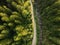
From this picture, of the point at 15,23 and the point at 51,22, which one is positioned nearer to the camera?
the point at 15,23

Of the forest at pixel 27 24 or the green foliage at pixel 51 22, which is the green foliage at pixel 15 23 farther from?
the green foliage at pixel 51 22

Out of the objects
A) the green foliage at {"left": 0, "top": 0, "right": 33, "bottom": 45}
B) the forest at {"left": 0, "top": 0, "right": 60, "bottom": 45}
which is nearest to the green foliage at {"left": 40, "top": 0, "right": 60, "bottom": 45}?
the forest at {"left": 0, "top": 0, "right": 60, "bottom": 45}

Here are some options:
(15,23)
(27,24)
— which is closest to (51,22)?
(27,24)

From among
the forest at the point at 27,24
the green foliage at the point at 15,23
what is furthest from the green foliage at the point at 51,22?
the green foliage at the point at 15,23

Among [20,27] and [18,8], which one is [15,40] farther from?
[18,8]

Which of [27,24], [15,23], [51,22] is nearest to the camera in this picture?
[15,23]

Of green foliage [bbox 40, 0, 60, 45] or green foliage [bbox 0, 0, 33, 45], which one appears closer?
green foliage [bbox 0, 0, 33, 45]

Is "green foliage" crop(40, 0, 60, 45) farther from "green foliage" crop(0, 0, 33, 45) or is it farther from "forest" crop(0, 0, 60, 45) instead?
"green foliage" crop(0, 0, 33, 45)

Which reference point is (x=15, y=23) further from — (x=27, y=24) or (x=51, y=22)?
(x=51, y=22)

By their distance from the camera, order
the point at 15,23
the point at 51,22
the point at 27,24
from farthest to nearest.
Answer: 1. the point at 51,22
2. the point at 27,24
3. the point at 15,23
